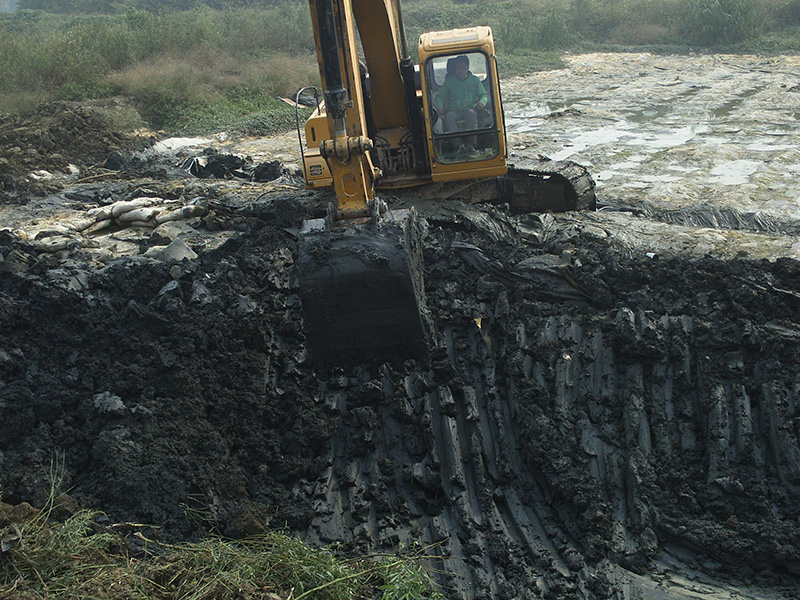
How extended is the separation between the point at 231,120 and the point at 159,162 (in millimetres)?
3567

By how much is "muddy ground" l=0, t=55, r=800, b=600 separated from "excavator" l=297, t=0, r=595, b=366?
430 mm

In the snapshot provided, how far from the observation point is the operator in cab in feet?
24.1

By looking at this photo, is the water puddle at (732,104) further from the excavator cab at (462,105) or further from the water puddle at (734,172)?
the excavator cab at (462,105)

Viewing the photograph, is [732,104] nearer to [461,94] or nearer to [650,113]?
[650,113]

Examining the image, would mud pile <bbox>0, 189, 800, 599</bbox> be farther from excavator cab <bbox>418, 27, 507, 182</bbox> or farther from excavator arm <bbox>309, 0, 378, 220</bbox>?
excavator cab <bbox>418, 27, 507, 182</bbox>

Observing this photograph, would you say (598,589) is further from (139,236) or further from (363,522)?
(139,236)

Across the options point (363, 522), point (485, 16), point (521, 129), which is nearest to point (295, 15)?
point (485, 16)

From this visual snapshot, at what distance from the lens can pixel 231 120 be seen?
Result: 1577 cm

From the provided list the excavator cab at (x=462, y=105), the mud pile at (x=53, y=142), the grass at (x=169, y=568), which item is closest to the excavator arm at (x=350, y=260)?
the grass at (x=169, y=568)

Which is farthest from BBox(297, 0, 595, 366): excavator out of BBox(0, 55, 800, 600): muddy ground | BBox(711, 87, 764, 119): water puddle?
BBox(711, 87, 764, 119): water puddle

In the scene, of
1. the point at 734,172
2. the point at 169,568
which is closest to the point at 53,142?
the point at 169,568

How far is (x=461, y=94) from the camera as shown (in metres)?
7.42

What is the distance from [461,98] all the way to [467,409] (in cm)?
383

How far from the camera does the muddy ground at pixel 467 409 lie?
4.14 meters
